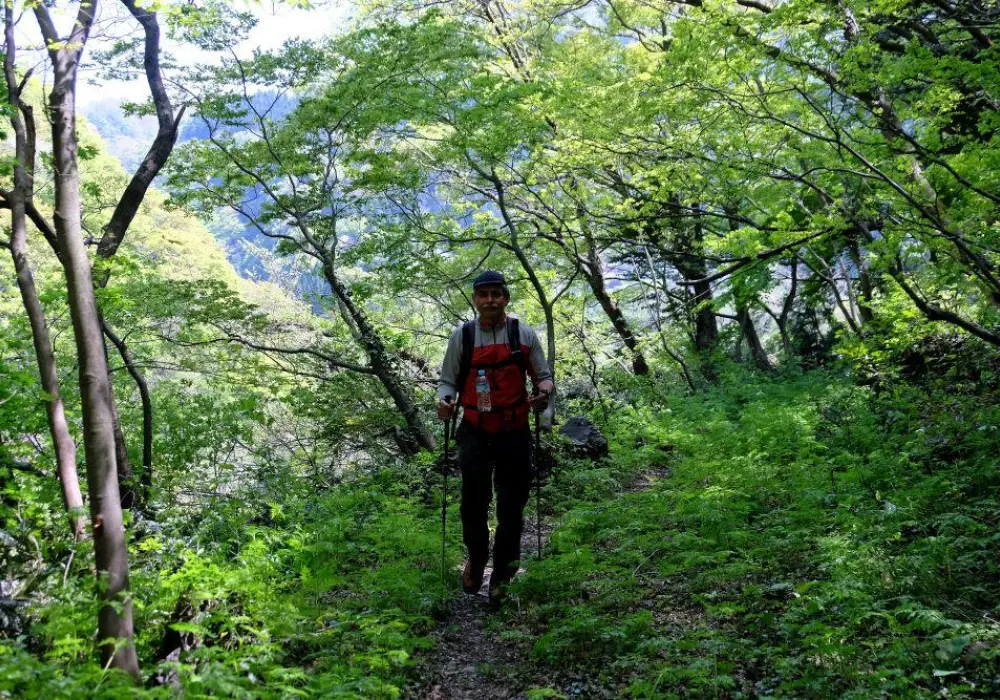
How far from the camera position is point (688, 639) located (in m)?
4.09

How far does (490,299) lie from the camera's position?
5.36 m

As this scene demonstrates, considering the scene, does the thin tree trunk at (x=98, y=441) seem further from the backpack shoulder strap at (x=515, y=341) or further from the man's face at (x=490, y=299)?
the backpack shoulder strap at (x=515, y=341)

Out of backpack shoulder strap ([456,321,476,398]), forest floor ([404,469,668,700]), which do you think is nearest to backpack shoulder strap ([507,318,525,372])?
backpack shoulder strap ([456,321,476,398])

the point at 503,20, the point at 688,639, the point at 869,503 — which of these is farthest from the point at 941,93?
the point at 503,20

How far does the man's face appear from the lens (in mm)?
5359

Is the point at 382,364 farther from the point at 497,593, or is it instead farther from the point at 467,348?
the point at 497,593

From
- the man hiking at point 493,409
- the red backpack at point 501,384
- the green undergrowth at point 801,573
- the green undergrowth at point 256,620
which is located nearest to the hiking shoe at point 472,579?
the man hiking at point 493,409

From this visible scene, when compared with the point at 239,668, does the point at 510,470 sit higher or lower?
higher

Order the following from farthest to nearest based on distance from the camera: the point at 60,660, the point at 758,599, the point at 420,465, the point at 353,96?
the point at 353,96, the point at 420,465, the point at 758,599, the point at 60,660

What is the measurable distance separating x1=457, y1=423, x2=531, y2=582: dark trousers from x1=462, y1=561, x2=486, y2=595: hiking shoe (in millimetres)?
49

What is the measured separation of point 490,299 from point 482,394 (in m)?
0.70

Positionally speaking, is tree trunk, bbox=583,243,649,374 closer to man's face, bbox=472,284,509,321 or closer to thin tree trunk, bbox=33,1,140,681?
man's face, bbox=472,284,509,321

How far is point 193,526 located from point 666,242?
1508 cm

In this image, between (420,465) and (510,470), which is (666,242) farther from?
(510,470)
